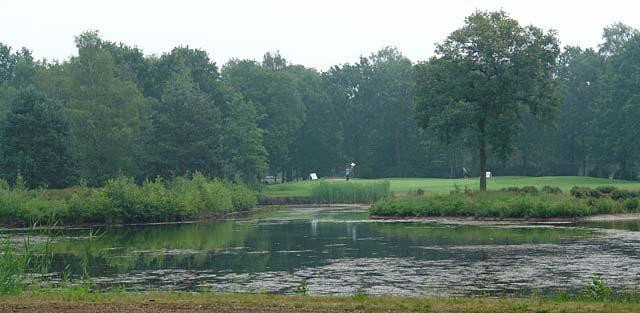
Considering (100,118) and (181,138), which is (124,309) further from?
(100,118)

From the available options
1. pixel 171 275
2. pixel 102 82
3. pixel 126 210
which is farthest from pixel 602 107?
pixel 171 275

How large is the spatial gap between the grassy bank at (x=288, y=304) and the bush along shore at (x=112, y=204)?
33.5 m

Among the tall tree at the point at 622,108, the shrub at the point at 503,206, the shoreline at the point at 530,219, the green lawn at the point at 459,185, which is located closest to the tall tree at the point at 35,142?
the green lawn at the point at 459,185

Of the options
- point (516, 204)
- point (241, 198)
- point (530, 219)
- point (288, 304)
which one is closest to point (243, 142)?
point (241, 198)

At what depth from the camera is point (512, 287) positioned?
2200 centimetres

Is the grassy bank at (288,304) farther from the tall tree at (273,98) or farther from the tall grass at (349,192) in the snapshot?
the tall tree at (273,98)

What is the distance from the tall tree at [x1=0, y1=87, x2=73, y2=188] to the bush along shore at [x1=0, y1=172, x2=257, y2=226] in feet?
48.4

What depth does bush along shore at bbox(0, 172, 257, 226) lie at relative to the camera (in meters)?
50.6

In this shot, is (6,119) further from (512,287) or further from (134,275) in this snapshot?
(512,287)

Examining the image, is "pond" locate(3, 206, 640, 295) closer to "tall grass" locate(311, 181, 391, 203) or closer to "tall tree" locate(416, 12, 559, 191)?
"tall tree" locate(416, 12, 559, 191)

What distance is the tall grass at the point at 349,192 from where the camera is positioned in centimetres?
7594

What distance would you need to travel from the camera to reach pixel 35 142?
73.1 metres

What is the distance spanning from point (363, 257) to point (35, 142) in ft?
164

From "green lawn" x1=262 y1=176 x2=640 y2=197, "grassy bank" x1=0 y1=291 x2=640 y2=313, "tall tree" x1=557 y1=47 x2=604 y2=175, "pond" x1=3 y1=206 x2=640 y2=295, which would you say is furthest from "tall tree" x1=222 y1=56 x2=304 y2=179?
"grassy bank" x1=0 y1=291 x2=640 y2=313
